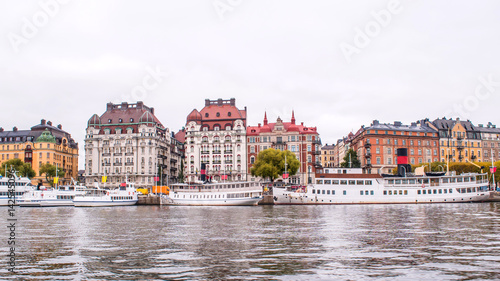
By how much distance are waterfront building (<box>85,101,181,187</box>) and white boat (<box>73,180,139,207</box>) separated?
42.6 meters

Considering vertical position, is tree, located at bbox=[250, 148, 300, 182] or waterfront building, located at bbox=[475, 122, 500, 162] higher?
waterfront building, located at bbox=[475, 122, 500, 162]

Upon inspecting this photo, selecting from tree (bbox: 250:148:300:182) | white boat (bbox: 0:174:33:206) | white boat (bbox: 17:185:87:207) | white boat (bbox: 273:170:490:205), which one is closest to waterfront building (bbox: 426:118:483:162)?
tree (bbox: 250:148:300:182)

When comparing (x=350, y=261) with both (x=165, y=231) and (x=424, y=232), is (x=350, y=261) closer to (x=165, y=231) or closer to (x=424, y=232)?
(x=424, y=232)

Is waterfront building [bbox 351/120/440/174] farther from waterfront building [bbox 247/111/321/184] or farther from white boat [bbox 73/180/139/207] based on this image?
white boat [bbox 73/180/139/207]

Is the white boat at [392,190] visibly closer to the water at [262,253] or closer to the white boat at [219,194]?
the white boat at [219,194]

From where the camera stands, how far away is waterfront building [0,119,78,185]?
541 feet

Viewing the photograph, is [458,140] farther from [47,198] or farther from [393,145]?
[47,198]

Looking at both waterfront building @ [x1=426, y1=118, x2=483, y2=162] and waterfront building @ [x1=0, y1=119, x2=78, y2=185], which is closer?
waterfront building @ [x1=426, y1=118, x2=483, y2=162]

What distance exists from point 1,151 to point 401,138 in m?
131

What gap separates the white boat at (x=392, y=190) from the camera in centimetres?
8725

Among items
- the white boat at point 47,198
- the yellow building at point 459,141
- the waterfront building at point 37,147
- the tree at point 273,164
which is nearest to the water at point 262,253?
the white boat at point 47,198

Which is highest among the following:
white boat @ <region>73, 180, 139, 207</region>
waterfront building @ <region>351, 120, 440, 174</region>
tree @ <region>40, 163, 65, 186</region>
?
waterfront building @ <region>351, 120, 440, 174</region>

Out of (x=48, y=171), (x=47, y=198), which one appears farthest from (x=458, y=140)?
(x=48, y=171)

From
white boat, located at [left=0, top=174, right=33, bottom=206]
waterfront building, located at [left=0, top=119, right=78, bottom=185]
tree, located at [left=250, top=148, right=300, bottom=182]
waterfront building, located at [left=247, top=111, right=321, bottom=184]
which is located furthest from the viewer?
waterfront building, located at [left=0, top=119, right=78, bottom=185]
